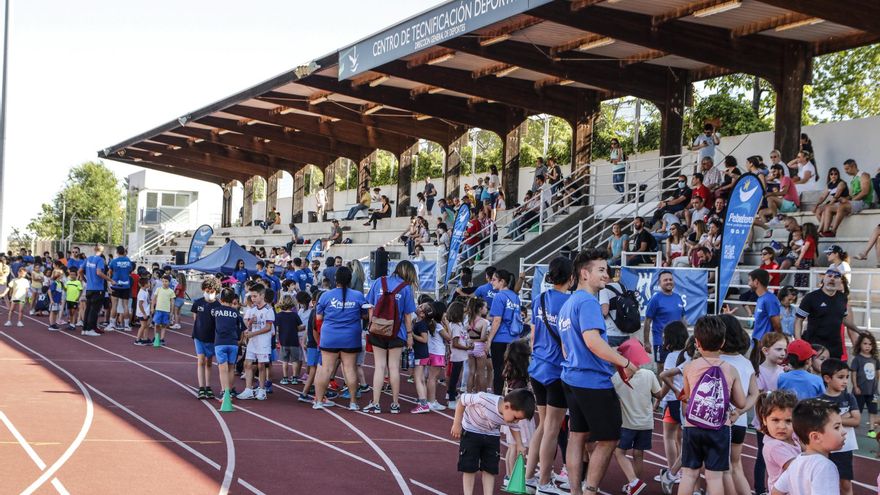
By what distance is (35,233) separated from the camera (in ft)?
297

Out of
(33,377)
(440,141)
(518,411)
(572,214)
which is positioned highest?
(440,141)

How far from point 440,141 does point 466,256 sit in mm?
9863

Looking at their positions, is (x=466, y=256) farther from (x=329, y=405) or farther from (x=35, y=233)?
(x=35, y=233)

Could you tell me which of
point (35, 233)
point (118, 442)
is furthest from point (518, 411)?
point (35, 233)

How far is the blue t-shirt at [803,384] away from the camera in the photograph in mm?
7145

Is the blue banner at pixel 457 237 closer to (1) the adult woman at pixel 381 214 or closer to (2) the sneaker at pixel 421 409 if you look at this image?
(2) the sneaker at pixel 421 409

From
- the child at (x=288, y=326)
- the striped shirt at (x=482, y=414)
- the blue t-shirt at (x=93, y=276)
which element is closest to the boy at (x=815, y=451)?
the striped shirt at (x=482, y=414)

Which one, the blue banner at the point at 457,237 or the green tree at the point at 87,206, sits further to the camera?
the green tree at the point at 87,206

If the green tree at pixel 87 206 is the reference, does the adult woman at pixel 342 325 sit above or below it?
below

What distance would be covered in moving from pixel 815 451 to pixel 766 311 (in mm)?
6434

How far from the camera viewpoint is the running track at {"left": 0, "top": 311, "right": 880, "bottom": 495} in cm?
856

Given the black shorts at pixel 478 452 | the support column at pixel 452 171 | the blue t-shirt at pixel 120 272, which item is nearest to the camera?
the black shorts at pixel 478 452

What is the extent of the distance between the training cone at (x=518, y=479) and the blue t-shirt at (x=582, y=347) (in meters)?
1.10

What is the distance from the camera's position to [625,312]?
9.23 metres
